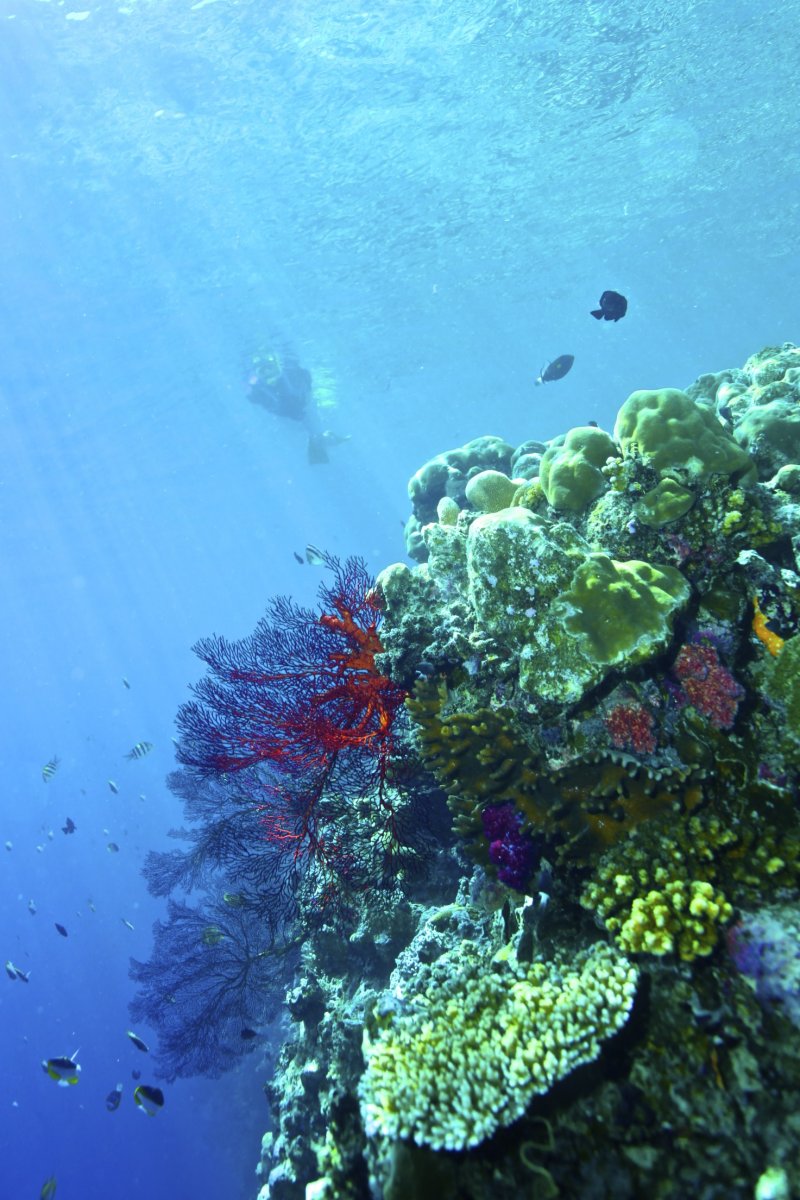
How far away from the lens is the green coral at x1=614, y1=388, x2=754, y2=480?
4.43 meters

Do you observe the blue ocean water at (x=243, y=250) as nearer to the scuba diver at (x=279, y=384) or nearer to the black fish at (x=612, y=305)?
the scuba diver at (x=279, y=384)

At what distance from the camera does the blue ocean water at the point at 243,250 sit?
2217 cm

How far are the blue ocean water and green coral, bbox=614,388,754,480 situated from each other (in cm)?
2322

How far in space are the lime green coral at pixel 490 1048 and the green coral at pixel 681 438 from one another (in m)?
3.25

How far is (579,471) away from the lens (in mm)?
5008

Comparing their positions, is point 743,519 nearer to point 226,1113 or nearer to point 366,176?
point 226,1113

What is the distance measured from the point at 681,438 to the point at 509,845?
10.3 ft

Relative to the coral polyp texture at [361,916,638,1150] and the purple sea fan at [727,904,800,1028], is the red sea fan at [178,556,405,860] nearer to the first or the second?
the coral polyp texture at [361,916,638,1150]

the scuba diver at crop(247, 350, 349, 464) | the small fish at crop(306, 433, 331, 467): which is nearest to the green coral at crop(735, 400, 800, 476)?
the scuba diver at crop(247, 350, 349, 464)

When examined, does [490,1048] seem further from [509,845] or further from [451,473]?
[451,473]

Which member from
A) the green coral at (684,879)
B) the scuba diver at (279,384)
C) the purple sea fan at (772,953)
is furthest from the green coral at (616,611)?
the scuba diver at (279,384)

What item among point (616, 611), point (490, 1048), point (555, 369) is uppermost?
point (555, 369)

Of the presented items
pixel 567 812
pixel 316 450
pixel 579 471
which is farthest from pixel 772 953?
pixel 316 450

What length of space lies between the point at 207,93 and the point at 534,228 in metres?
25.8
